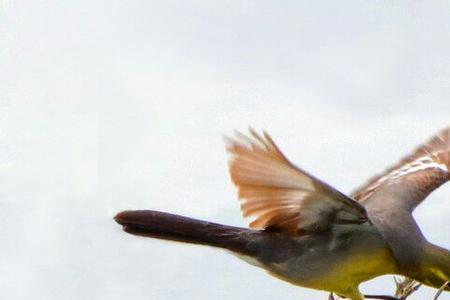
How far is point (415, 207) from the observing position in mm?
7078

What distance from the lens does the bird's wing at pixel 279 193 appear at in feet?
17.9

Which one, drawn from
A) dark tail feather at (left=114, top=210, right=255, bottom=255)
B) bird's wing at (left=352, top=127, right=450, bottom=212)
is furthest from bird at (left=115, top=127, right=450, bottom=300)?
bird's wing at (left=352, top=127, right=450, bottom=212)

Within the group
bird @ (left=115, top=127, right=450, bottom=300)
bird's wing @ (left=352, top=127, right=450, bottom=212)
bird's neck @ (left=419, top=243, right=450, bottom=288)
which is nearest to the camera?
bird @ (left=115, top=127, right=450, bottom=300)

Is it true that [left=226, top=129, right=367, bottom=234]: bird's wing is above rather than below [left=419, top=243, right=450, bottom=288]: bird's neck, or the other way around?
above

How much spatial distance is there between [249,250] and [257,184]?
0.56 metres

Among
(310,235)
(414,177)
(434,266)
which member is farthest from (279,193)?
(414,177)

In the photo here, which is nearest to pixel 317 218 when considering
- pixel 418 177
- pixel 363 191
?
pixel 363 191

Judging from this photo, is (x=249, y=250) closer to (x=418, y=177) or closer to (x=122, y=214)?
(x=122, y=214)

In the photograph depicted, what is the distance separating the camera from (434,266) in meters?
6.42

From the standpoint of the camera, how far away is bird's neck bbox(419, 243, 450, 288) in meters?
6.35

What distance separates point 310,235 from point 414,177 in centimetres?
175

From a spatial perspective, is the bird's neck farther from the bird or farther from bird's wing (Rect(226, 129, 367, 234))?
bird's wing (Rect(226, 129, 367, 234))

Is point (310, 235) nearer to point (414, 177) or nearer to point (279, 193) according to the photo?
point (279, 193)

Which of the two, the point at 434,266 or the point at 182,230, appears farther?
the point at 434,266
